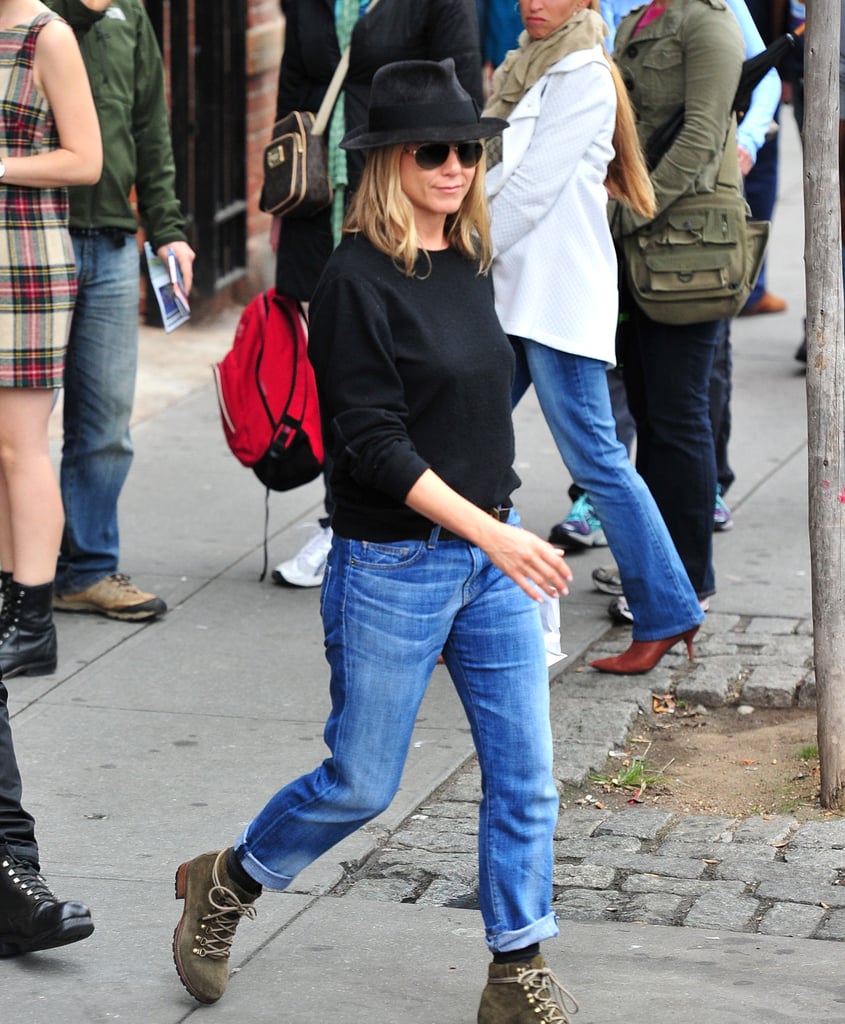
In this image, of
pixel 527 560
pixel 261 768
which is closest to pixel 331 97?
pixel 261 768

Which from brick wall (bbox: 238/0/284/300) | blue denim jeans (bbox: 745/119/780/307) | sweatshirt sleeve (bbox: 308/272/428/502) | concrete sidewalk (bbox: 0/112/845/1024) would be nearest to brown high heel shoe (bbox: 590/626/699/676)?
concrete sidewalk (bbox: 0/112/845/1024)

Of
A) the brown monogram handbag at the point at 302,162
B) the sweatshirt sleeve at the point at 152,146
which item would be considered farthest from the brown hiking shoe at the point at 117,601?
the brown monogram handbag at the point at 302,162

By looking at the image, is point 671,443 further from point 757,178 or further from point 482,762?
point 757,178

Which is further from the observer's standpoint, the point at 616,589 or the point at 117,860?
the point at 616,589

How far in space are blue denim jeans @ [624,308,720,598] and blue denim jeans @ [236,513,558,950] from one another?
2281 millimetres

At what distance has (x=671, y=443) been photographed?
5.68 m

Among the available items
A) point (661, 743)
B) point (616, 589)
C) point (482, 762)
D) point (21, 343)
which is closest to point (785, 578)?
point (616, 589)

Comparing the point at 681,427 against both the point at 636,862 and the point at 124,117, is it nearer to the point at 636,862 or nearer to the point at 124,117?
the point at 636,862

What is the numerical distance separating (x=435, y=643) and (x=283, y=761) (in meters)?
1.54

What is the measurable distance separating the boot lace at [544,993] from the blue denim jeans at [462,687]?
2.3 inches

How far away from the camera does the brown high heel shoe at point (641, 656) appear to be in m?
5.41

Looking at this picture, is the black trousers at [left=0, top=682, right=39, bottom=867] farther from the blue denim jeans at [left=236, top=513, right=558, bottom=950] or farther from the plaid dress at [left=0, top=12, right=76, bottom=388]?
the plaid dress at [left=0, top=12, right=76, bottom=388]

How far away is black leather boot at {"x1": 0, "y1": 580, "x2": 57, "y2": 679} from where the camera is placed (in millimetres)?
5359

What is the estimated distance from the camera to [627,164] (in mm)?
5219
